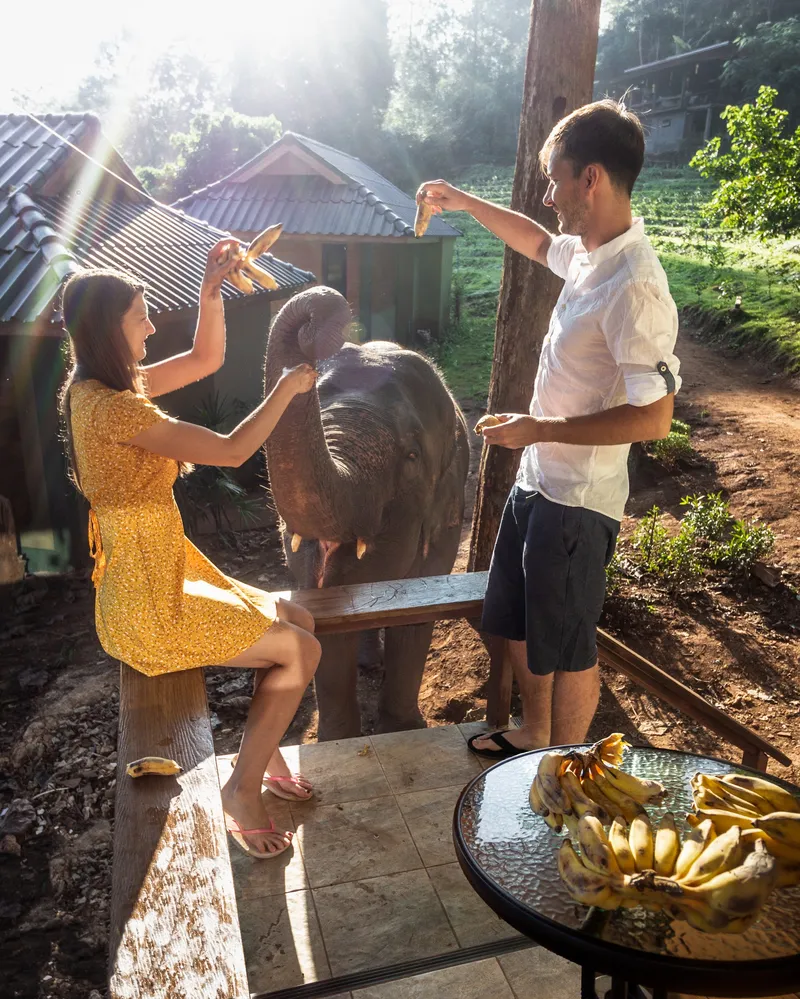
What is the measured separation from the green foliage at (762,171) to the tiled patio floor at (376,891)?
37.4ft

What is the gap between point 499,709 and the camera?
3906 millimetres

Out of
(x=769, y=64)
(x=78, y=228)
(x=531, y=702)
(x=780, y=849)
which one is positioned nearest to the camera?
(x=780, y=849)

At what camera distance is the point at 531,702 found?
3285 mm

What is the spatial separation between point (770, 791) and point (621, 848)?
0.47 meters

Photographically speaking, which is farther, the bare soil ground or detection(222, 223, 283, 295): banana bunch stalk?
the bare soil ground

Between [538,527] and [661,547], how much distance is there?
13.3ft

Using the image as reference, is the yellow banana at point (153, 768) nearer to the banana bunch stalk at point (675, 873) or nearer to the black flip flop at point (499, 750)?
the banana bunch stalk at point (675, 873)

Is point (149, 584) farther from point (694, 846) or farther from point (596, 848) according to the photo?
point (694, 846)

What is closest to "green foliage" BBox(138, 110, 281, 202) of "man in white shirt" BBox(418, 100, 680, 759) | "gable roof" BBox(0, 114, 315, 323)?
"gable roof" BBox(0, 114, 315, 323)

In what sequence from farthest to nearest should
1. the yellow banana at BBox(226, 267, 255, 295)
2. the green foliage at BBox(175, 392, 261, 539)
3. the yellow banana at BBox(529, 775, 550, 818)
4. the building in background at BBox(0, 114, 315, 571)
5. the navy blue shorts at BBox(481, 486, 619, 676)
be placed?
the green foliage at BBox(175, 392, 261, 539) → the building in background at BBox(0, 114, 315, 571) → the yellow banana at BBox(226, 267, 255, 295) → the navy blue shorts at BBox(481, 486, 619, 676) → the yellow banana at BBox(529, 775, 550, 818)

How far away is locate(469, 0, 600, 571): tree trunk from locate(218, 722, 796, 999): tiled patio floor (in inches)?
98.5

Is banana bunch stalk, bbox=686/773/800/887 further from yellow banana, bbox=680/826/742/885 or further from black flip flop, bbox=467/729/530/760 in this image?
black flip flop, bbox=467/729/530/760

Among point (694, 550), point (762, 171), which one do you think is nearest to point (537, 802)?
point (694, 550)

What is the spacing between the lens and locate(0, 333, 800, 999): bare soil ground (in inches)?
163
